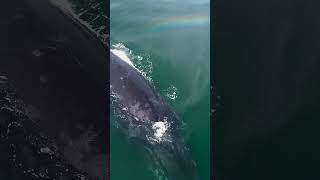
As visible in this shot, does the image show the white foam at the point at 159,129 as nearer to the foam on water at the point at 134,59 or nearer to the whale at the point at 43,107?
the foam on water at the point at 134,59

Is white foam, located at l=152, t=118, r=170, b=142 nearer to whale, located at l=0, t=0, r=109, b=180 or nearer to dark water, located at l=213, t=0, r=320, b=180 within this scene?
dark water, located at l=213, t=0, r=320, b=180

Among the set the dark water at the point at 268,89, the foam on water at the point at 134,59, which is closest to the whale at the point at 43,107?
the dark water at the point at 268,89

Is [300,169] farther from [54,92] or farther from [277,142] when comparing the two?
[54,92]

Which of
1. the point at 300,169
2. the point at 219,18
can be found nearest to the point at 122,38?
the point at 219,18

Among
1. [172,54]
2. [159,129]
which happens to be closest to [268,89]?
[159,129]

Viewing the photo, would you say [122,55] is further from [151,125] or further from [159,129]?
[159,129]

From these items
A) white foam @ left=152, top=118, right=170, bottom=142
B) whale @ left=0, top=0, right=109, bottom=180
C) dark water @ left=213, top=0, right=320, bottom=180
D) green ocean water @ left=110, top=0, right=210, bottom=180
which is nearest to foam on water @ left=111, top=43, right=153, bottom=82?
green ocean water @ left=110, top=0, right=210, bottom=180
